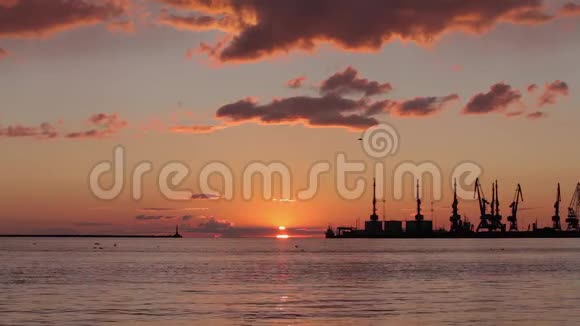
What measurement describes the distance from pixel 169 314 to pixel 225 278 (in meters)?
43.4

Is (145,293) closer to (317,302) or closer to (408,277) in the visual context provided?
(317,302)

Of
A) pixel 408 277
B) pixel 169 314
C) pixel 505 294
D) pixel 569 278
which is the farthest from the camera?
pixel 408 277

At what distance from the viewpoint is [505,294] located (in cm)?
7525

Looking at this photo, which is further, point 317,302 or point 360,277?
point 360,277

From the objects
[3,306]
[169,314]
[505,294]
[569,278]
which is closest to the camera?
[169,314]

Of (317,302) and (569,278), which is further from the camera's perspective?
(569,278)

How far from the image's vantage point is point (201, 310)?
62250mm

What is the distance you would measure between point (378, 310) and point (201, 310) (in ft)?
41.4

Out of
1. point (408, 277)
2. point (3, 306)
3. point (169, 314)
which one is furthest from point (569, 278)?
point (3, 306)

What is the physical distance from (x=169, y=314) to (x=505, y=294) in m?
31.3

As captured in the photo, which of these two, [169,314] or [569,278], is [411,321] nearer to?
[169,314]

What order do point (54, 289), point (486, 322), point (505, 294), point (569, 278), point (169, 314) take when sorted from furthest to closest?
point (569, 278)
point (54, 289)
point (505, 294)
point (169, 314)
point (486, 322)

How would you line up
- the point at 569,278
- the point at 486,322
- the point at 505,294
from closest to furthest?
the point at 486,322
the point at 505,294
the point at 569,278

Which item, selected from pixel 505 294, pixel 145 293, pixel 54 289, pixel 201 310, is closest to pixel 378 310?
pixel 201 310
